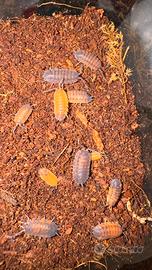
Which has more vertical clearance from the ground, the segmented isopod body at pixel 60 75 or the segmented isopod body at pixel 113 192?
the segmented isopod body at pixel 60 75

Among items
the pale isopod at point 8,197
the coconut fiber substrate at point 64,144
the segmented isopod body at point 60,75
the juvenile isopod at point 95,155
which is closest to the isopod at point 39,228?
the coconut fiber substrate at point 64,144

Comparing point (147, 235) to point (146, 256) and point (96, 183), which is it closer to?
point (146, 256)

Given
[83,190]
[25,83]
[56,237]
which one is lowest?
[56,237]

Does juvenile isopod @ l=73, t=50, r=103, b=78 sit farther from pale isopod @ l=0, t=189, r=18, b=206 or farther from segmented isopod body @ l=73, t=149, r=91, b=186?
pale isopod @ l=0, t=189, r=18, b=206

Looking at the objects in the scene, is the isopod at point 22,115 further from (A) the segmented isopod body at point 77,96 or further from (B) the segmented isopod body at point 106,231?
(B) the segmented isopod body at point 106,231

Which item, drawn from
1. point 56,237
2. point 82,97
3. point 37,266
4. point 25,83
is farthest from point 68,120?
point 37,266

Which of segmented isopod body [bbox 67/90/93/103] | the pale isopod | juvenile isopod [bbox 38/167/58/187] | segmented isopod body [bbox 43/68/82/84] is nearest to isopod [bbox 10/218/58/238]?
the pale isopod
